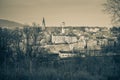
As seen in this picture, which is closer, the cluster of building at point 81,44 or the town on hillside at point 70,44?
the town on hillside at point 70,44

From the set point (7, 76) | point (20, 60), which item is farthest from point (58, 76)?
point (20, 60)

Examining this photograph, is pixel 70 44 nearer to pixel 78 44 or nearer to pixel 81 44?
pixel 78 44

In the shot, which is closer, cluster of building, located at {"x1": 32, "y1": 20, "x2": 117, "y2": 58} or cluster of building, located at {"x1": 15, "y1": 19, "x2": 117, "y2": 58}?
cluster of building, located at {"x1": 15, "y1": 19, "x2": 117, "y2": 58}

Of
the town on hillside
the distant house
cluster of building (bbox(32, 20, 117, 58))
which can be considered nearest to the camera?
the town on hillside

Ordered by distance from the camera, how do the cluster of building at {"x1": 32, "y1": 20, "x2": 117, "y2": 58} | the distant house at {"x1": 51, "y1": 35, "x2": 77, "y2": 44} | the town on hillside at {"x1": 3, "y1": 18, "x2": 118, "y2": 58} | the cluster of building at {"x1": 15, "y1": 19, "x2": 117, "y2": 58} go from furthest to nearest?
the distant house at {"x1": 51, "y1": 35, "x2": 77, "y2": 44}, the cluster of building at {"x1": 32, "y1": 20, "x2": 117, "y2": 58}, the cluster of building at {"x1": 15, "y1": 19, "x2": 117, "y2": 58}, the town on hillside at {"x1": 3, "y1": 18, "x2": 118, "y2": 58}

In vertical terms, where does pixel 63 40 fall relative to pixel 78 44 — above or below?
above

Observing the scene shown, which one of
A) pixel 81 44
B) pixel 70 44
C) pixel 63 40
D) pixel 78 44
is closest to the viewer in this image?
pixel 81 44

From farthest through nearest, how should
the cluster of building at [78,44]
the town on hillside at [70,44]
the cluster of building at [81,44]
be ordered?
the cluster of building at [81,44] → the cluster of building at [78,44] → the town on hillside at [70,44]

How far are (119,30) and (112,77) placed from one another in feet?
12.9

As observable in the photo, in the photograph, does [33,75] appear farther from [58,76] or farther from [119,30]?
[119,30]

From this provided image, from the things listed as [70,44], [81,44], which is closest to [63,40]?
[70,44]

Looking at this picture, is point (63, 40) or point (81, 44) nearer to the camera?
point (81, 44)

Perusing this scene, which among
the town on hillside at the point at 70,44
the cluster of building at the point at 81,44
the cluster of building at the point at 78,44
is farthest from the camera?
the cluster of building at the point at 81,44

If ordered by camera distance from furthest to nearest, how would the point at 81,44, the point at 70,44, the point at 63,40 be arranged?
the point at 63,40
the point at 70,44
the point at 81,44
